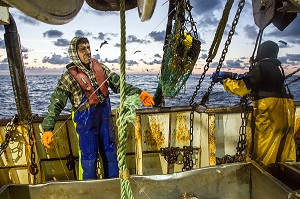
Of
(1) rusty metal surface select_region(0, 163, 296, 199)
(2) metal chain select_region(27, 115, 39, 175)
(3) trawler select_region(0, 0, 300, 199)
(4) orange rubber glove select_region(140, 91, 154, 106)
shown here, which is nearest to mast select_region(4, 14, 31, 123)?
(3) trawler select_region(0, 0, 300, 199)

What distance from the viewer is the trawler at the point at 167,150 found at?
8.45 ft

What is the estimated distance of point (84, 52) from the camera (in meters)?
3.99

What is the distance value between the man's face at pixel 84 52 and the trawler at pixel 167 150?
1.19m

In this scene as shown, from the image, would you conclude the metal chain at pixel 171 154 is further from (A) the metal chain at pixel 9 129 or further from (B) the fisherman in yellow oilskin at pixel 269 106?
(A) the metal chain at pixel 9 129

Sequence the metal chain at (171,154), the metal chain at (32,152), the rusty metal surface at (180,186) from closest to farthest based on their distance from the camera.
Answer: the rusty metal surface at (180,186) → the metal chain at (32,152) → the metal chain at (171,154)

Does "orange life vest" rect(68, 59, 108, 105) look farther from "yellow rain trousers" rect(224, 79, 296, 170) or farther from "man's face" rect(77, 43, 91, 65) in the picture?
"yellow rain trousers" rect(224, 79, 296, 170)

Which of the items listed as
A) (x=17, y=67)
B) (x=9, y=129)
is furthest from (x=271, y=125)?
(x=17, y=67)

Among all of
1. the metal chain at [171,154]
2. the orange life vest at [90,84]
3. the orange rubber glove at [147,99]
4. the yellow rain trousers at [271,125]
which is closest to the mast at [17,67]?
the orange life vest at [90,84]

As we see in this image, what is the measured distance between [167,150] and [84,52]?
8.44 feet

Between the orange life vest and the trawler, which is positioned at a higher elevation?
the orange life vest

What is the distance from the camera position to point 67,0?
1.37 metres

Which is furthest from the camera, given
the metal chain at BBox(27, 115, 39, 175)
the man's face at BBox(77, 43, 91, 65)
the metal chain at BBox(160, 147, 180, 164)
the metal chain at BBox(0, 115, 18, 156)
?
the metal chain at BBox(160, 147, 180, 164)

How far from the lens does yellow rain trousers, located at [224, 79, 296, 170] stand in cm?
434

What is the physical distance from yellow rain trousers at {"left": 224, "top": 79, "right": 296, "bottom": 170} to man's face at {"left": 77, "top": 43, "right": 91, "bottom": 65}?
245cm
